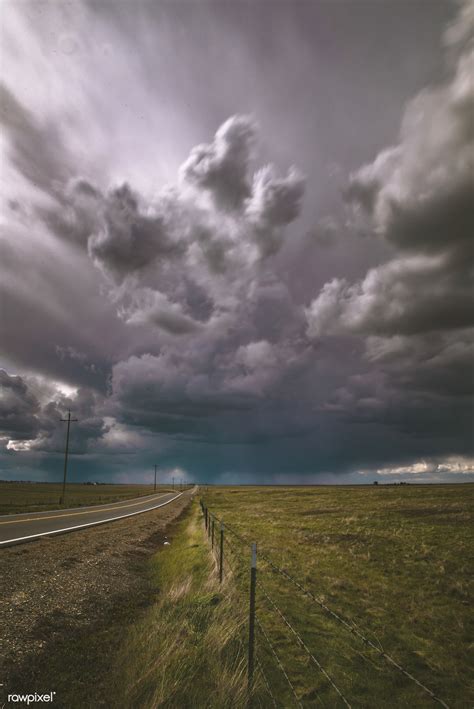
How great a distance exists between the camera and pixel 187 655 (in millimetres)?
6590

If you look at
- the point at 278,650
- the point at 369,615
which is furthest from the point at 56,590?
the point at 369,615

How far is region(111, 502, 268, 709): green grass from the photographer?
17.8 ft

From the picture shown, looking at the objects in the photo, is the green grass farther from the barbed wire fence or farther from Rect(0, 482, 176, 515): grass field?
Rect(0, 482, 176, 515): grass field

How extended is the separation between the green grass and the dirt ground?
1.40 meters

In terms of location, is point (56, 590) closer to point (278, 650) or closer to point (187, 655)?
point (187, 655)

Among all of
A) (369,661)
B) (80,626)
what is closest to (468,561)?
(369,661)

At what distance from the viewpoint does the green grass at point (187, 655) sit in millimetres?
5426

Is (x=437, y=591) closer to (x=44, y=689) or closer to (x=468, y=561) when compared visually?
(x=468, y=561)

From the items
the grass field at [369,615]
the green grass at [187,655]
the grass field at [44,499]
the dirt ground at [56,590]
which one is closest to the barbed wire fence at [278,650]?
the grass field at [369,615]

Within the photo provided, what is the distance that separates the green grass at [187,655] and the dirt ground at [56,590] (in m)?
1.40

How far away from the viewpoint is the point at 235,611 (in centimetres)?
855

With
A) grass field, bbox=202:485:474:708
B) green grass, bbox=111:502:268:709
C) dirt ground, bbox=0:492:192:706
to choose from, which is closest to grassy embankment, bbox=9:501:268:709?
green grass, bbox=111:502:268:709

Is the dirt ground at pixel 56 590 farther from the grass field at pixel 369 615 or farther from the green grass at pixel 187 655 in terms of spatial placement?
the grass field at pixel 369 615

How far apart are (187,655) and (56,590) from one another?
17.7ft
